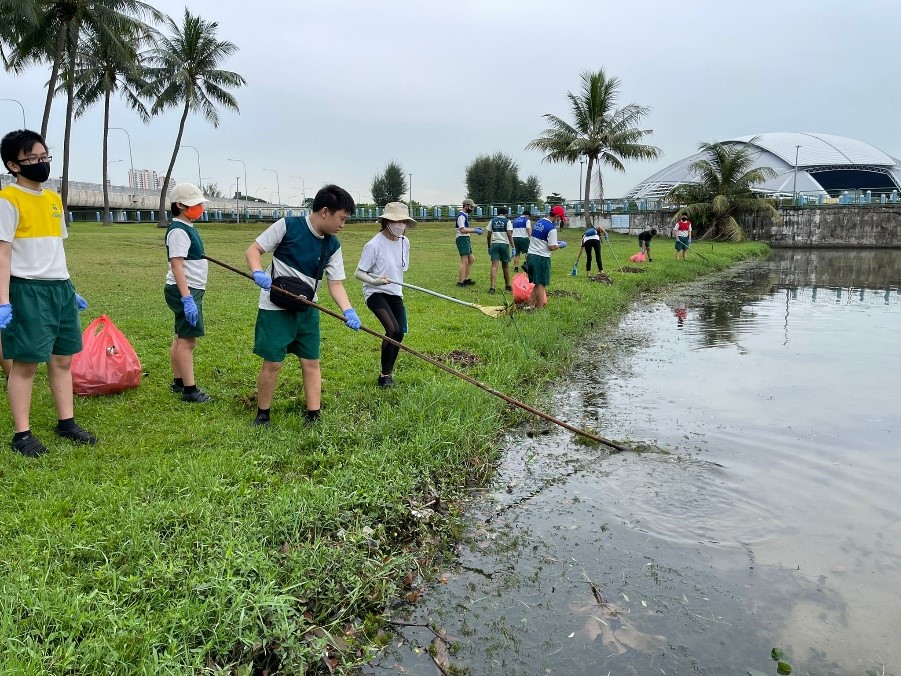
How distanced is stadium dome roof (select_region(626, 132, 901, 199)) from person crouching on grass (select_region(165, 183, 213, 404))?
51013mm

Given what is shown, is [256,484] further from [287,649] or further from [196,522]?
[287,649]

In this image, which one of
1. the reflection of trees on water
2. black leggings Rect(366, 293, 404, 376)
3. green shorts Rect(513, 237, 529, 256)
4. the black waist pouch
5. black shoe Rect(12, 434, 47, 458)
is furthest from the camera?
green shorts Rect(513, 237, 529, 256)

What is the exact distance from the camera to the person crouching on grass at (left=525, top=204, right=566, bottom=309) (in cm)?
1024

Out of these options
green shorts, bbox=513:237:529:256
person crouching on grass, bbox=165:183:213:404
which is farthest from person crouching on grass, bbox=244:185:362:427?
green shorts, bbox=513:237:529:256

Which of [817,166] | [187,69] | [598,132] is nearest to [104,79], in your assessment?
→ [187,69]

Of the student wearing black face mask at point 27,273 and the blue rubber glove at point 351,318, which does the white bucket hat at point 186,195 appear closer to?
the student wearing black face mask at point 27,273

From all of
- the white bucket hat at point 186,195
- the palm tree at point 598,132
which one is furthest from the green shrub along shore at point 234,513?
the palm tree at point 598,132

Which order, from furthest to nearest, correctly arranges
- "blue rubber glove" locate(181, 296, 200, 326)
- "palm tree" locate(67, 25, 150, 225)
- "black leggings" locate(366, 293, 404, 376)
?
1. "palm tree" locate(67, 25, 150, 225)
2. "black leggings" locate(366, 293, 404, 376)
3. "blue rubber glove" locate(181, 296, 200, 326)

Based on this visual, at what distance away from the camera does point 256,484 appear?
3.89 metres

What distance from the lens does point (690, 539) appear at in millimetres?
3824

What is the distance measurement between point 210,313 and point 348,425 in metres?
5.17

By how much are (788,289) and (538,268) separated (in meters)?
8.88

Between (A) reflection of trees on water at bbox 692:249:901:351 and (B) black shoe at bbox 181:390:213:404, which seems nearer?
(B) black shoe at bbox 181:390:213:404

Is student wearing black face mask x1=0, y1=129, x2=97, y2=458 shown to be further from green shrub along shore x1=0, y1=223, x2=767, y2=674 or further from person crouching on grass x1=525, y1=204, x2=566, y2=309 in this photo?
person crouching on grass x1=525, y1=204, x2=566, y2=309
